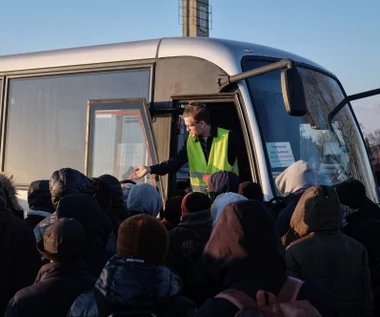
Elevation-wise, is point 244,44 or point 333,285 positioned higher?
point 244,44

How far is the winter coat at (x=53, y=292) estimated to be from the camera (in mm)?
2863

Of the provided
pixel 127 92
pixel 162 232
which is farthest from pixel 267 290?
pixel 127 92

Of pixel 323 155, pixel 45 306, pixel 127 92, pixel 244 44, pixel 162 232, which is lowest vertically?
pixel 45 306

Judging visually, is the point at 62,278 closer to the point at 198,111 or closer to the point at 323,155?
the point at 198,111

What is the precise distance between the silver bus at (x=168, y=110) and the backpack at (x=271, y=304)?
11.3ft

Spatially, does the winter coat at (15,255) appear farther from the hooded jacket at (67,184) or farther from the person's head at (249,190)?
the person's head at (249,190)

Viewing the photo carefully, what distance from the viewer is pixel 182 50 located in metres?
6.80

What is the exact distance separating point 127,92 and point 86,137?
27.4 inches

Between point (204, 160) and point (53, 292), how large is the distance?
357cm

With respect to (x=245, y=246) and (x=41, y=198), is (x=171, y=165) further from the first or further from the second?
(x=245, y=246)

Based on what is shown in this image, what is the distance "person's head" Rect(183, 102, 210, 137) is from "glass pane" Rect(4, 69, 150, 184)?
0.92 m

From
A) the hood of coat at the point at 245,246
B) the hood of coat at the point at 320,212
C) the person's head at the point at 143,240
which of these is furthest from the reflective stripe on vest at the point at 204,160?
the hood of coat at the point at 245,246

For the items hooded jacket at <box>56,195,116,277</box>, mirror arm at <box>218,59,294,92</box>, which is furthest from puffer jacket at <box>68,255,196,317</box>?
mirror arm at <box>218,59,294,92</box>

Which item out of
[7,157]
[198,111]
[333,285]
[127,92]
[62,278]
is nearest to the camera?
[62,278]
